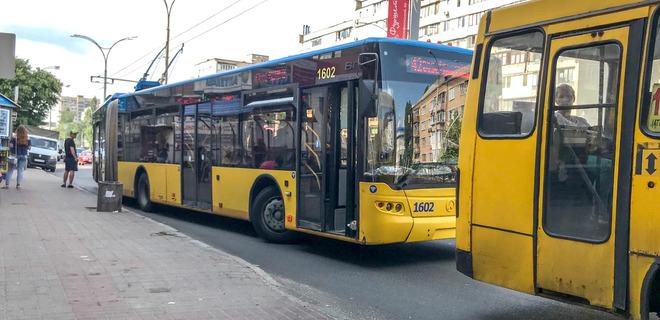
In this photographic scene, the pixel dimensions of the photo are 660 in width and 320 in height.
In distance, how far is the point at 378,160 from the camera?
285 inches

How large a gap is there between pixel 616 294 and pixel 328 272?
4.07 m

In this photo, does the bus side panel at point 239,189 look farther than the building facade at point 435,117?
Yes

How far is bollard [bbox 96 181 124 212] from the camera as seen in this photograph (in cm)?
1202

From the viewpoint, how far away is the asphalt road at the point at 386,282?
5668 mm

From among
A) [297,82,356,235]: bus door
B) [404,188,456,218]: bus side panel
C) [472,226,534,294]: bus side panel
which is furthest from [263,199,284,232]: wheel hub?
[472,226,534,294]: bus side panel

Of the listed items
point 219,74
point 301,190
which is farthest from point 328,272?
point 219,74

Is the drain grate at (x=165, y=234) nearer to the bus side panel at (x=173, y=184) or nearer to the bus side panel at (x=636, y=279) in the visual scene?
the bus side panel at (x=173, y=184)

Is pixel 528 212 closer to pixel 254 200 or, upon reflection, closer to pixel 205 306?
pixel 205 306

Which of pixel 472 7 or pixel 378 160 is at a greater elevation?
pixel 472 7

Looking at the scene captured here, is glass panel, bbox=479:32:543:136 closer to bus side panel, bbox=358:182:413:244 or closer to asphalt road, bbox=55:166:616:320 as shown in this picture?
asphalt road, bbox=55:166:616:320

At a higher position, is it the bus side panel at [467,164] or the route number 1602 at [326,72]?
the route number 1602 at [326,72]

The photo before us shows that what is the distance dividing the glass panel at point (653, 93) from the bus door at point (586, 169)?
0.10 m

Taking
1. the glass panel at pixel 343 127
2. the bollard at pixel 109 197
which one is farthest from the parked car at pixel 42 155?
the glass panel at pixel 343 127

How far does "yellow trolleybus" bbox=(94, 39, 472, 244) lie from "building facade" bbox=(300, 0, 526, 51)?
130ft
